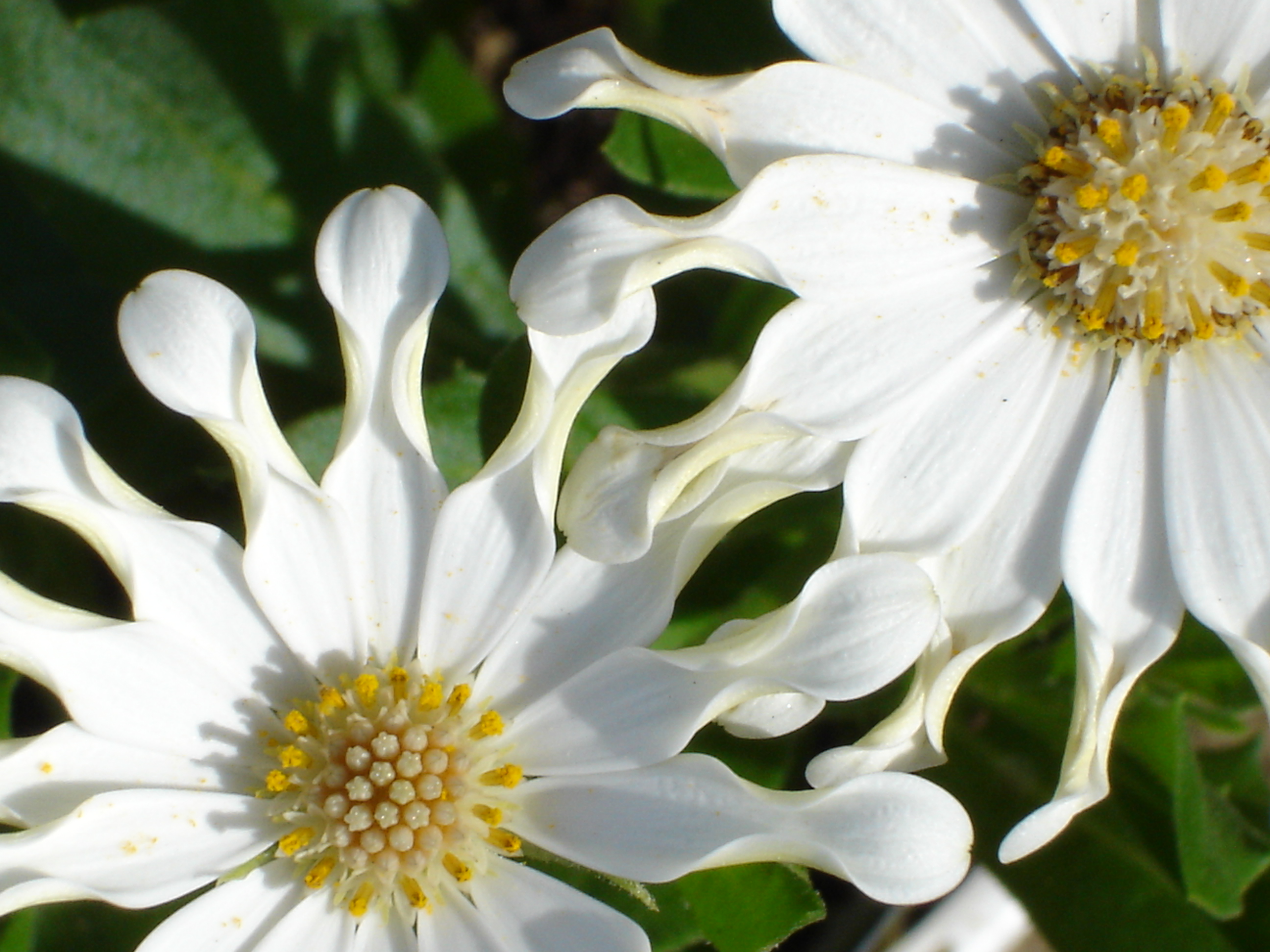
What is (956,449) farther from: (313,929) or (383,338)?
(313,929)

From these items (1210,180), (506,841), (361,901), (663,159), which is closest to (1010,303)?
(1210,180)

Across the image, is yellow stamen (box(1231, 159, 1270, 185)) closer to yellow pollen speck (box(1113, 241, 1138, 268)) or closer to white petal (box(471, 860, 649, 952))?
yellow pollen speck (box(1113, 241, 1138, 268))

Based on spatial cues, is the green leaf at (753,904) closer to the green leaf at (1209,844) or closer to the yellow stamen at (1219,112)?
the green leaf at (1209,844)

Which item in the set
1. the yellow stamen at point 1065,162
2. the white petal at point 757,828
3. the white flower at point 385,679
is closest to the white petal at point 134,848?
the white flower at point 385,679

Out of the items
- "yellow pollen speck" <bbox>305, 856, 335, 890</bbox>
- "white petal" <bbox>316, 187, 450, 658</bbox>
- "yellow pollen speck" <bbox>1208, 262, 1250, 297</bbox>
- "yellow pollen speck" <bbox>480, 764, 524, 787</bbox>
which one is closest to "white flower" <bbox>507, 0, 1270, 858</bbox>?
"yellow pollen speck" <bbox>1208, 262, 1250, 297</bbox>

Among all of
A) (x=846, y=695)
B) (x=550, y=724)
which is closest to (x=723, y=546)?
(x=550, y=724)
